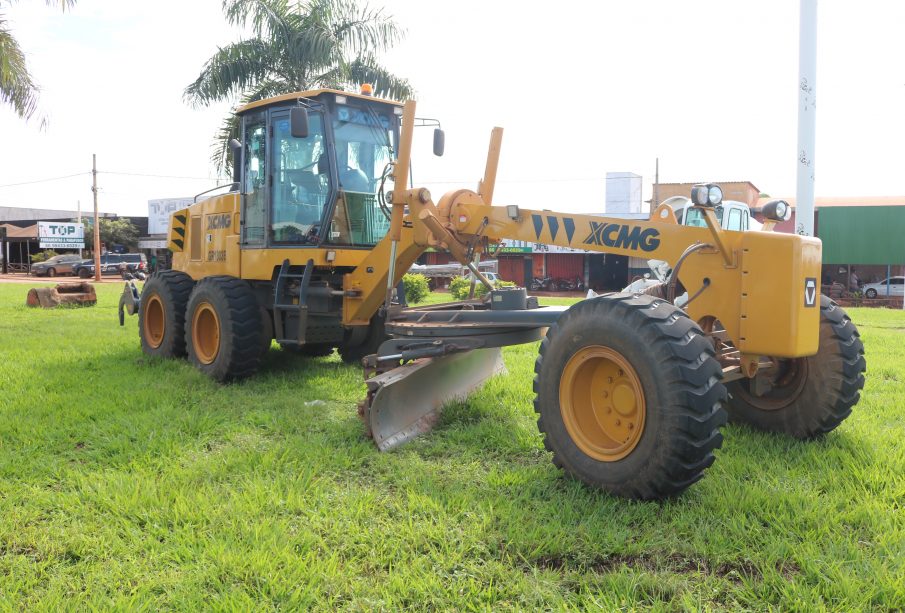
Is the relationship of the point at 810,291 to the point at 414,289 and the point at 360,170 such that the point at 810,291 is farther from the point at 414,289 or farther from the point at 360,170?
the point at 414,289

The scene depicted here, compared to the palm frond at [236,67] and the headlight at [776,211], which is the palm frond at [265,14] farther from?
the headlight at [776,211]

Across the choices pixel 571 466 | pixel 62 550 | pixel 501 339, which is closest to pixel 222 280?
pixel 501 339

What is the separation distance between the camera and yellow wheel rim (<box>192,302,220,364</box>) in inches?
304

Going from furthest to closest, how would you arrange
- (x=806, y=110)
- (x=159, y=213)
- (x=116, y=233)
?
(x=159, y=213)
(x=116, y=233)
(x=806, y=110)

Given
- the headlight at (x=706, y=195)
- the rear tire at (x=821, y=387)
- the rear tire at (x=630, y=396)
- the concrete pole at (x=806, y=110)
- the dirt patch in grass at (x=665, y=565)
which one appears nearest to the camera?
the dirt patch in grass at (x=665, y=565)

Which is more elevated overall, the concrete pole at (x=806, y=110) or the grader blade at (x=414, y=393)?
the concrete pole at (x=806, y=110)

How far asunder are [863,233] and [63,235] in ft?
158

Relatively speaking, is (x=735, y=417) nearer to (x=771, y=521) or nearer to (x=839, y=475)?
(x=839, y=475)

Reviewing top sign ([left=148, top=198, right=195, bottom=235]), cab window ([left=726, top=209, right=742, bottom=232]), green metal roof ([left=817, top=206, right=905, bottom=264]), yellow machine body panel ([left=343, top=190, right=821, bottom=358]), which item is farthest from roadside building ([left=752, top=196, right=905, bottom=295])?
top sign ([left=148, top=198, right=195, bottom=235])

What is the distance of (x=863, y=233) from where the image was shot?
33.3 m

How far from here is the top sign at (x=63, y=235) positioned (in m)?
46.7

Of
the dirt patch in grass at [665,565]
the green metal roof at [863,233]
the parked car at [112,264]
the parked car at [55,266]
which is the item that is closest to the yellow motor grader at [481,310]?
the dirt patch in grass at [665,565]

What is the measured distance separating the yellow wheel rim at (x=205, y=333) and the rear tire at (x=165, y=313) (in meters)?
0.62

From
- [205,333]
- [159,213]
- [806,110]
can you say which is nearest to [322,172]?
[205,333]
